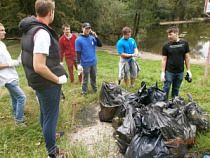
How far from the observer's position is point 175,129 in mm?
2018

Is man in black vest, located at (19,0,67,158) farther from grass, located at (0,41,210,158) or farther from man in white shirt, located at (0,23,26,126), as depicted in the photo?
man in white shirt, located at (0,23,26,126)

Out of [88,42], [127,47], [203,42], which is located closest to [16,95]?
[88,42]

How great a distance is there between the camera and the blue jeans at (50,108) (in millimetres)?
1832

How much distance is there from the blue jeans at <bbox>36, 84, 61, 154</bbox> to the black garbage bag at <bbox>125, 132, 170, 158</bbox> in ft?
2.89

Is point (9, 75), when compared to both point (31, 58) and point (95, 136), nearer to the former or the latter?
point (31, 58)

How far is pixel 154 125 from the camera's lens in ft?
6.89

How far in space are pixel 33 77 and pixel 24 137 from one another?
1208mm

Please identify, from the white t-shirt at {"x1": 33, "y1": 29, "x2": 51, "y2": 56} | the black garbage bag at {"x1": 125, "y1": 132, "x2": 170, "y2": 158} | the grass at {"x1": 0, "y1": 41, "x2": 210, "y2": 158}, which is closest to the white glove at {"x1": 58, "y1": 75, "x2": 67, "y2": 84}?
the white t-shirt at {"x1": 33, "y1": 29, "x2": 51, "y2": 56}

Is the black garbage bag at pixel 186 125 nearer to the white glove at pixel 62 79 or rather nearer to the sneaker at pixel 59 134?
the white glove at pixel 62 79

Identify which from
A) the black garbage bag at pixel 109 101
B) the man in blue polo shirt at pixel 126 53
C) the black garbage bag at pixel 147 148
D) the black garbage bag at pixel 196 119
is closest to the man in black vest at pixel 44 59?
the black garbage bag at pixel 147 148

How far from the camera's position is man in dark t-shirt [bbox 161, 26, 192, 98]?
3198mm

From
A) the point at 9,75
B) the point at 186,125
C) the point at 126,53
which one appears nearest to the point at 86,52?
the point at 126,53

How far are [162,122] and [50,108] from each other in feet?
4.28

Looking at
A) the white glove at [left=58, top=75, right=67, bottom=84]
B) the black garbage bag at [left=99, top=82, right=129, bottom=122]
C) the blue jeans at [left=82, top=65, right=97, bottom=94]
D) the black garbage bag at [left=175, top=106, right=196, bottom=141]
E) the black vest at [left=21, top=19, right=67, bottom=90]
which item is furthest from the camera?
the blue jeans at [left=82, top=65, right=97, bottom=94]
